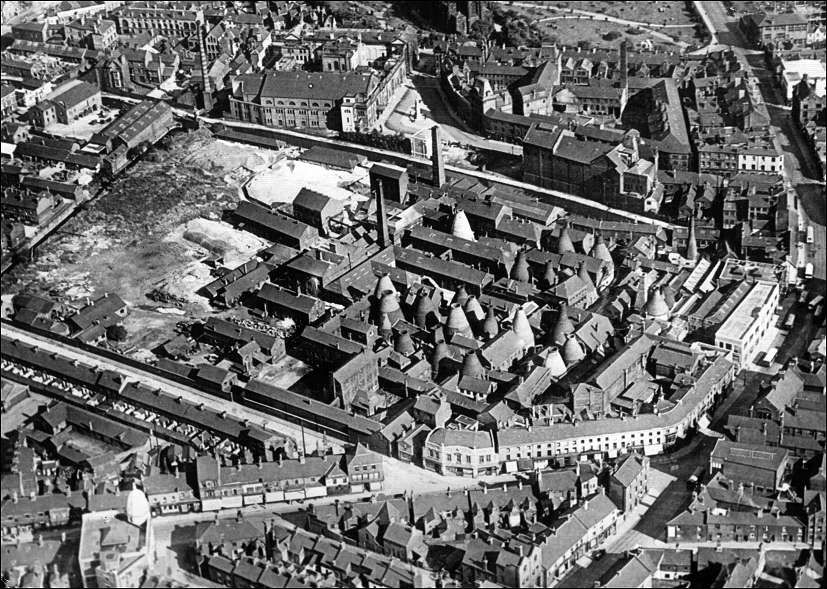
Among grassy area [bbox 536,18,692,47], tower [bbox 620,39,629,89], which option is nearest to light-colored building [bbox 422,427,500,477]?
tower [bbox 620,39,629,89]

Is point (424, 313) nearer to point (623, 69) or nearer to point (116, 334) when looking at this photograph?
point (116, 334)

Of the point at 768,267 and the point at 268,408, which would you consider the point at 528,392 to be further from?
the point at 768,267

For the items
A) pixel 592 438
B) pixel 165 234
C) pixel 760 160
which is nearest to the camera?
pixel 592 438

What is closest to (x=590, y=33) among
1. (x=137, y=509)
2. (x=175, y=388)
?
(x=175, y=388)

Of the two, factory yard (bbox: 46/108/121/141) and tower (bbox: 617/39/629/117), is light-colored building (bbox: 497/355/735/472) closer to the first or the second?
tower (bbox: 617/39/629/117)

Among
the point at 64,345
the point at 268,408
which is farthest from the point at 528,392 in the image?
the point at 64,345
